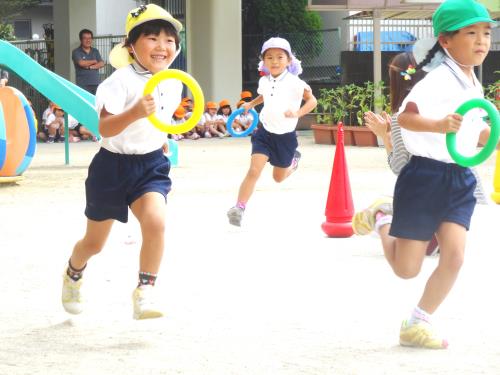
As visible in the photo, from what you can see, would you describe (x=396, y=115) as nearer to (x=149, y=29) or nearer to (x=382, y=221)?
(x=382, y=221)

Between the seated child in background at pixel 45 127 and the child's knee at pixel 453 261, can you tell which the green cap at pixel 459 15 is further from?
the seated child in background at pixel 45 127

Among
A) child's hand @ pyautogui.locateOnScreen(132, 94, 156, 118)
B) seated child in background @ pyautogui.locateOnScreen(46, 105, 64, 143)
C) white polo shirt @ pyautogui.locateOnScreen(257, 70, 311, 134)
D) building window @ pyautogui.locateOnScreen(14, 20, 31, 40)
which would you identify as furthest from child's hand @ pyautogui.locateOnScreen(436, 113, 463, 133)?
building window @ pyautogui.locateOnScreen(14, 20, 31, 40)

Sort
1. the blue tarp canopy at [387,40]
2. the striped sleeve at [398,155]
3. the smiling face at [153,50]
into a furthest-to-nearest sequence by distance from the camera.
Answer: the blue tarp canopy at [387,40], the striped sleeve at [398,155], the smiling face at [153,50]

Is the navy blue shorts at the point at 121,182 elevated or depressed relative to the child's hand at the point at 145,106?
depressed

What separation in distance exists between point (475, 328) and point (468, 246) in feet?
8.15

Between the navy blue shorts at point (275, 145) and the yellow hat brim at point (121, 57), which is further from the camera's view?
the navy blue shorts at point (275, 145)

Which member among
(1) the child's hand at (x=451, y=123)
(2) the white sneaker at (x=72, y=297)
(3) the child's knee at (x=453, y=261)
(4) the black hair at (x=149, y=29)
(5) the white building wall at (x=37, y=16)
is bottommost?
(2) the white sneaker at (x=72, y=297)

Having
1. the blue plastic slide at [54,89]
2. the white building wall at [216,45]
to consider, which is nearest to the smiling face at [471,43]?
the blue plastic slide at [54,89]

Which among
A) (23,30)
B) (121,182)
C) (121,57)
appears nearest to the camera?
(121,182)

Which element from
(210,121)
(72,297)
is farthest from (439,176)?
(210,121)

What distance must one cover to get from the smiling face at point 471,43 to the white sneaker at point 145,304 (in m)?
1.65

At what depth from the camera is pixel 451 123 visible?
4.31 meters

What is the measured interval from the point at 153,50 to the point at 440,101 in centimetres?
134

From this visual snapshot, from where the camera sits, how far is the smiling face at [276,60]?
9.07m
